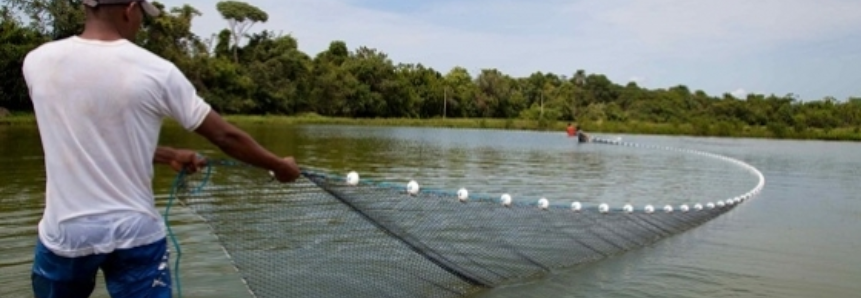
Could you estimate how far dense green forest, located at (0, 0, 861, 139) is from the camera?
4925 centimetres

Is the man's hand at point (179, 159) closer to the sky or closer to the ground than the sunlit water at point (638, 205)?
closer to the sky

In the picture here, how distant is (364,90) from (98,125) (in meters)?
82.4

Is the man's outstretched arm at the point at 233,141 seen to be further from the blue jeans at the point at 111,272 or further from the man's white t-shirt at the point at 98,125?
the blue jeans at the point at 111,272

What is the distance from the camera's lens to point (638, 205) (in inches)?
625

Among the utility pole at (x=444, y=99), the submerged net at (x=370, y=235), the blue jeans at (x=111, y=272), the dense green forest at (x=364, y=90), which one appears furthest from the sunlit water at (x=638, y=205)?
the utility pole at (x=444, y=99)

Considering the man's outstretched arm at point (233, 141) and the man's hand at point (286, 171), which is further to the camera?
the man's hand at point (286, 171)

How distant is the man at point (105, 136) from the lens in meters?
2.64

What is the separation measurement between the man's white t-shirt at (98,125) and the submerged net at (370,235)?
3.71ft

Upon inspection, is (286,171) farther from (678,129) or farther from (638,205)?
(678,129)

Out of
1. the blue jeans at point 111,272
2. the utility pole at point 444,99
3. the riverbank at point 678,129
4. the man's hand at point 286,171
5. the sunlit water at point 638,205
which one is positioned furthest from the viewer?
the utility pole at point 444,99

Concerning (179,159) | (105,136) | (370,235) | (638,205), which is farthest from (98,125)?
(638,205)

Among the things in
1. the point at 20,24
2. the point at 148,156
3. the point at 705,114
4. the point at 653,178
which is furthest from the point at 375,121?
the point at 148,156

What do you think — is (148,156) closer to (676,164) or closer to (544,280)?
(544,280)

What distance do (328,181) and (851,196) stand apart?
59.1 feet
